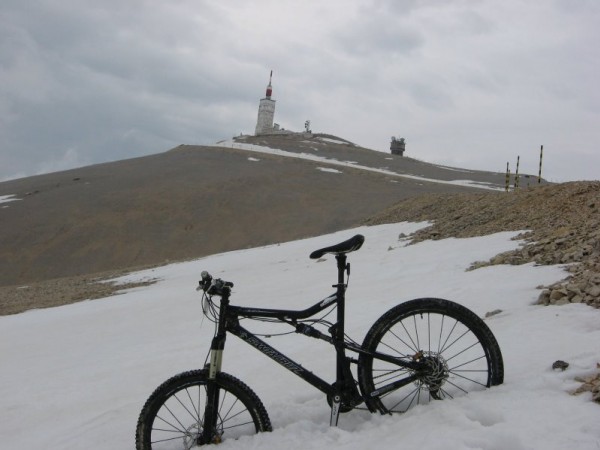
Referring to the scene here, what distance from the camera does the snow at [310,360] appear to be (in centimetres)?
327

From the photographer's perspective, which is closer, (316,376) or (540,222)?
(316,376)

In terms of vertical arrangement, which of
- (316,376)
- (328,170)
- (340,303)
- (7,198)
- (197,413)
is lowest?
(197,413)

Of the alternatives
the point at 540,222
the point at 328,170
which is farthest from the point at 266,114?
the point at 540,222

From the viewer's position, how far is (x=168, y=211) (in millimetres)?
33750

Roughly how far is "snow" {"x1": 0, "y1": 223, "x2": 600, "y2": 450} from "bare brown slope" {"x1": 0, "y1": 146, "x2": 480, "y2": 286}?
14537 mm

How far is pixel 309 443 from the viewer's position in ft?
11.2

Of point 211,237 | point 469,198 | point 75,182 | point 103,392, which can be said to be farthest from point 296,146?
point 103,392

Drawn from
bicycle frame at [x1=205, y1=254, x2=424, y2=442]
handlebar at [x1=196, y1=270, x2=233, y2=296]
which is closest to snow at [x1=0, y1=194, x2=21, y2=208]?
handlebar at [x1=196, y1=270, x2=233, y2=296]

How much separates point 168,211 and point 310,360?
29811 millimetres

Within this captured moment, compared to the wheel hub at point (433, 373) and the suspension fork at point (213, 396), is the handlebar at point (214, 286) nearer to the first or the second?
the suspension fork at point (213, 396)

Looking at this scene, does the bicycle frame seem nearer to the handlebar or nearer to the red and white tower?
the handlebar

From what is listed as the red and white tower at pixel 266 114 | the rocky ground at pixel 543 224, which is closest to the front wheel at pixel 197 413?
the rocky ground at pixel 543 224

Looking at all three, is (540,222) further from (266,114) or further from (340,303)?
(266,114)

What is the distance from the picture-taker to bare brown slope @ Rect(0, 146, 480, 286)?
28.5 m
